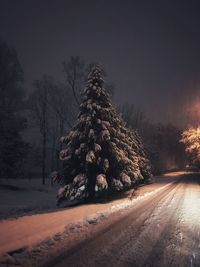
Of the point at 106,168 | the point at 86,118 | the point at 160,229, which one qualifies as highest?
the point at 86,118

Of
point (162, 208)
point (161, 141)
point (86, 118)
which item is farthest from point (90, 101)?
point (161, 141)

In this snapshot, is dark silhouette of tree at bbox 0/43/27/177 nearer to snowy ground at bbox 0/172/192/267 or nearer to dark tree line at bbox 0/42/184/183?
dark tree line at bbox 0/42/184/183

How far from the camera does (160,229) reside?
895cm

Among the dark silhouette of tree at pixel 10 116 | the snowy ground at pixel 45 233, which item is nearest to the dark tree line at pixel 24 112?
the dark silhouette of tree at pixel 10 116

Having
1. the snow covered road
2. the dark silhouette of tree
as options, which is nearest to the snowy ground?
the snow covered road

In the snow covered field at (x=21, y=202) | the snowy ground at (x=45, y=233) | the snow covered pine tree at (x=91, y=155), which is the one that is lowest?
the snow covered field at (x=21, y=202)

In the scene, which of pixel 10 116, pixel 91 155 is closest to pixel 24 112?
pixel 10 116

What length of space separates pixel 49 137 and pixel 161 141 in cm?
4543

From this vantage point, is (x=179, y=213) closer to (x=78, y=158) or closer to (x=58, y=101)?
(x=78, y=158)

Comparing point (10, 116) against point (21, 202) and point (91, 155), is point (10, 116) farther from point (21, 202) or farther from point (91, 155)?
point (91, 155)

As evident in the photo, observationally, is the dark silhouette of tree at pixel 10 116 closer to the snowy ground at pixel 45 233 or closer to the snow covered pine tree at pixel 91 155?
the snow covered pine tree at pixel 91 155

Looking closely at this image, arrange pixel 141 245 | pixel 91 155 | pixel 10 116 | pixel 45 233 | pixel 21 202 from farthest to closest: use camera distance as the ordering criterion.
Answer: pixel 10 116, pixel 21 202, pixel 91 155, pixel 45 233, pixel 141 245

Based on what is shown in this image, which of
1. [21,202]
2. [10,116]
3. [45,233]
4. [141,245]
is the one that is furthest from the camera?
[10,116]

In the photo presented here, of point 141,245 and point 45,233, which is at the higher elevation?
point 45,233
